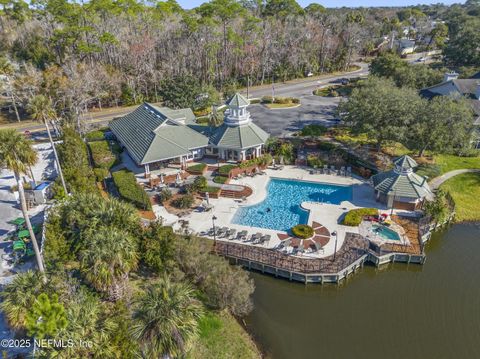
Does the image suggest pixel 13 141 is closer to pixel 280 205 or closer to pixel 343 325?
pixel 280 205

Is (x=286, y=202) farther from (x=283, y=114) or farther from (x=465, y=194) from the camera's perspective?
(x=283, y=114)

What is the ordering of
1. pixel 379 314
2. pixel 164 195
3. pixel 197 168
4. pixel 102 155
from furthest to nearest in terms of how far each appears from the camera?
pixel 102 155 < pixel 197 168 < pixel 164 195 < pixel 379 314

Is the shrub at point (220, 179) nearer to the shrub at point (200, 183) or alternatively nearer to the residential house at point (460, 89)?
the shrub at point (200, 183)

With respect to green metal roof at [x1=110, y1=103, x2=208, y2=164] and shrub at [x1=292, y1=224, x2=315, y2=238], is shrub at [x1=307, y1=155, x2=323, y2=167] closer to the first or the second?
green metal roof at [x1=110, y1=103, x2=208, y2=164]

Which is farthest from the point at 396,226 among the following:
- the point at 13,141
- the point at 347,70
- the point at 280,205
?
the point at 347,70

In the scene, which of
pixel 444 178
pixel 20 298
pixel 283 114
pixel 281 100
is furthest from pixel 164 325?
pixel 281 100

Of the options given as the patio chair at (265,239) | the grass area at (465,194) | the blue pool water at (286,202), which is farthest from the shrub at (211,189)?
the grass area at (465,194)
